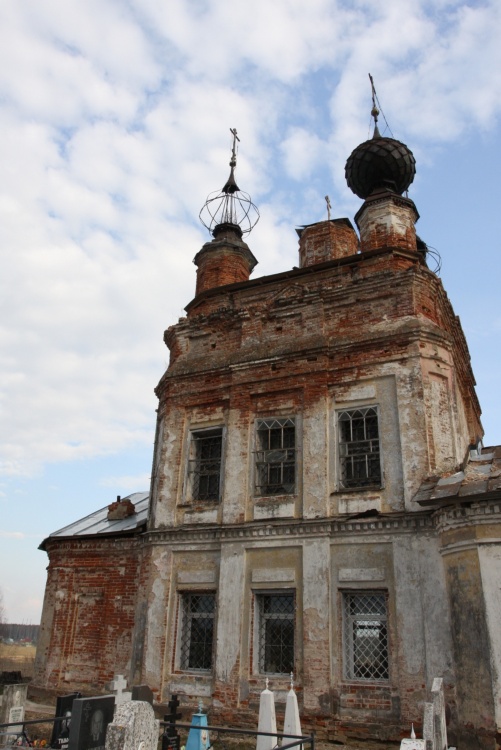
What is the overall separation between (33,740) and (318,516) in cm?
612

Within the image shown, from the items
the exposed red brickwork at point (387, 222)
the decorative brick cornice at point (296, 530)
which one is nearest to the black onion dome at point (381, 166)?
the exposed red brickwork at point (387, 222)

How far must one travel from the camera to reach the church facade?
30.1 feet

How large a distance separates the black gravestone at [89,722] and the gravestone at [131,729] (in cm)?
127

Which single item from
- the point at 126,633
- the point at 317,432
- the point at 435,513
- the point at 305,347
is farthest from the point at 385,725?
the point at 305,347

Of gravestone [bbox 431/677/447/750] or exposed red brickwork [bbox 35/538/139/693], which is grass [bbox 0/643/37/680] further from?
gravestone [bbox 431/677/447/750]

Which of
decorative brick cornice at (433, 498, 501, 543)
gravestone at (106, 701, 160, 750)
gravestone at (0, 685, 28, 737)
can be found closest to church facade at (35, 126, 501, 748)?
decorative brick cornice at (433, 498, 501, 543)

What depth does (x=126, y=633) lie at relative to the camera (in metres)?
12.5

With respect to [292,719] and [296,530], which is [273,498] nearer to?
[296,530]

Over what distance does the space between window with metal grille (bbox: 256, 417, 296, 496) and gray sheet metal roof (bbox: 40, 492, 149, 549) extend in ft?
11.0

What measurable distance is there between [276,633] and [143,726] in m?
6.34

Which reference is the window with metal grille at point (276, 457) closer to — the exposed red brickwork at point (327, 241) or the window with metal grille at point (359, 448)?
the window with metal grille at point (359, 448)

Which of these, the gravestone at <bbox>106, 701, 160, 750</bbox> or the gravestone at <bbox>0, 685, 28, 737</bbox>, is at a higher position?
the gravestone at <bbox>106, 701, 160, 750</bbox>

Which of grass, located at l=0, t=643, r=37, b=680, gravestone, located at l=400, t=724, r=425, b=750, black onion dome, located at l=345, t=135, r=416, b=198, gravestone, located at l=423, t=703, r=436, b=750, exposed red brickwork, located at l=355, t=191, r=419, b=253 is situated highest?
black onion dome, located at l=345, t=135, r=416, b=198

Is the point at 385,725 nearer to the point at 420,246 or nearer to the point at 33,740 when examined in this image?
the point at 33,740
